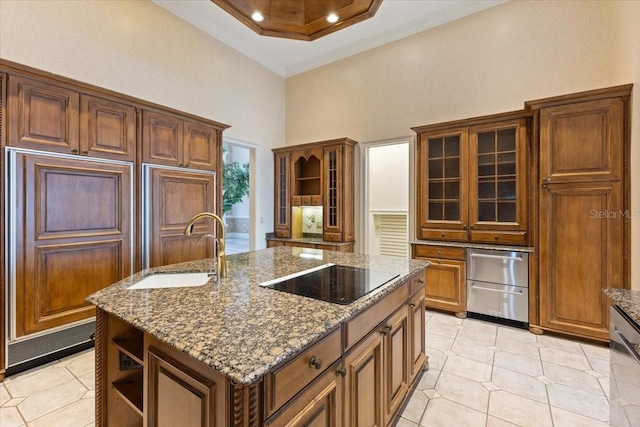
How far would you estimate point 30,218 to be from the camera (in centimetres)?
217

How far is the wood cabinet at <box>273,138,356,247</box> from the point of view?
4.34 meters

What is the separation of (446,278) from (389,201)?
1.71 m

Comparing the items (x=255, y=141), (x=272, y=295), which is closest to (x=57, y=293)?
(x=272, y=295)

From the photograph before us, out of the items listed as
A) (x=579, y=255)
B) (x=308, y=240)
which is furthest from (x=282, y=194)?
(x=579, y=255)

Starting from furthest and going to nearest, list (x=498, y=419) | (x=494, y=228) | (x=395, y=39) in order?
(x=395, y=39), (x=494, y=228), (x=498, y=419)

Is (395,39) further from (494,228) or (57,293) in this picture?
(57,293)

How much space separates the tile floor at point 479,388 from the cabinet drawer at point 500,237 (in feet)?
3.28

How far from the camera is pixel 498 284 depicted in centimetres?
315

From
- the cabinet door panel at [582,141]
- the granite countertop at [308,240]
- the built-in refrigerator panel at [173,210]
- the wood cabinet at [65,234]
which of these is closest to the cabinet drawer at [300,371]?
the built-in refrigerator panel at [173,210]

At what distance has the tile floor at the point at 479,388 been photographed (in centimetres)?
178

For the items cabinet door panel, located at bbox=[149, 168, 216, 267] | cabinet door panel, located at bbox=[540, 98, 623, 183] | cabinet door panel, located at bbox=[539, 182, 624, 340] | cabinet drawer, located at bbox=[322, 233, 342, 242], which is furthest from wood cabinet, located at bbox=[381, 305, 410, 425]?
cabinet drawer, located at bbox=[322, 233, 342, 242]

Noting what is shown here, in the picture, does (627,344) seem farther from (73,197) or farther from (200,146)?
(200,146)

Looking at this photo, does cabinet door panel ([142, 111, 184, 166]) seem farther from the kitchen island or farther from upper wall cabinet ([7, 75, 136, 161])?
the kitchen island

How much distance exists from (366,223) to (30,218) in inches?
145
